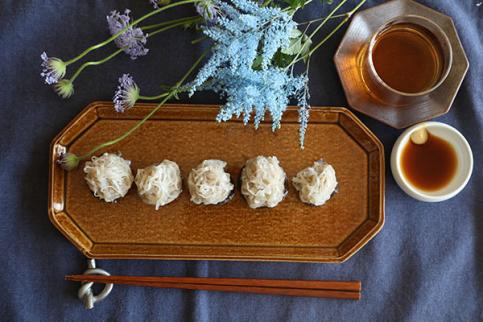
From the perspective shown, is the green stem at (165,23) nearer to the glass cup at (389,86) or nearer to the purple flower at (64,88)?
the purple flower at (64,88)

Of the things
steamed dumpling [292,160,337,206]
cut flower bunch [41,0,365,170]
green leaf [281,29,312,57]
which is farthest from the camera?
steamed dumpling [292,160,337,206]

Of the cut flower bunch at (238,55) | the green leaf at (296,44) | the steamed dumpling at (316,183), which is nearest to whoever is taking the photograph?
the cut flower bunch at (238,55)

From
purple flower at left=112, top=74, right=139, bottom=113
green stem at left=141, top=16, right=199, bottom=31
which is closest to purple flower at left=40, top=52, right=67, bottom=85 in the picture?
purple flower at left=112, top=74, right=139, bottom=113

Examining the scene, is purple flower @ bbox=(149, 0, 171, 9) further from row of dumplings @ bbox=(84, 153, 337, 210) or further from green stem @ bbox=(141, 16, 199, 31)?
row of dumplings @ bbox=(84, 153, 337, 210)

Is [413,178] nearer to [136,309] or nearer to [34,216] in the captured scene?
[136,309]

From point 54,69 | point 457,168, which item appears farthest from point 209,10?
point 457,168

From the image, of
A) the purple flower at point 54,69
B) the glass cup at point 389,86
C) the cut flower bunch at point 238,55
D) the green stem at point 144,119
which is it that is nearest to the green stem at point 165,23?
the cut flower bunch at point 238,55
